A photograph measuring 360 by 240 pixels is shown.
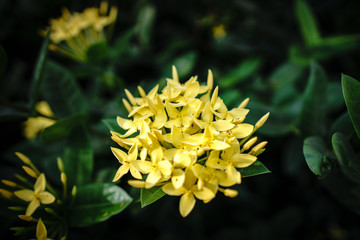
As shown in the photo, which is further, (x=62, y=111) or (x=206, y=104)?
(x=62, y=111)

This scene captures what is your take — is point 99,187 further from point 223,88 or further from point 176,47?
point 176,47

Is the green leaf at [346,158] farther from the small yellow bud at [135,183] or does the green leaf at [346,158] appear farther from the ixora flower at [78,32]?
the ixora flower at [78,32]

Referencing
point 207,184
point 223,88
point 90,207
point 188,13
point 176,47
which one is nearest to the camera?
point 207,184

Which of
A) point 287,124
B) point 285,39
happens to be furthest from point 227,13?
point 287,124

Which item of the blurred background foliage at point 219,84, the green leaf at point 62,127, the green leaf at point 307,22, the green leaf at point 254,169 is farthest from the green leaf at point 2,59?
the green leaf at point 307,22

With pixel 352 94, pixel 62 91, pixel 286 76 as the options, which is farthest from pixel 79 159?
pixel 286 76

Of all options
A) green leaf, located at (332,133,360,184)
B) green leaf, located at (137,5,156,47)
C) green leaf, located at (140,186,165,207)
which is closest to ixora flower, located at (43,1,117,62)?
green leaf, located at (137,5,156,47)
